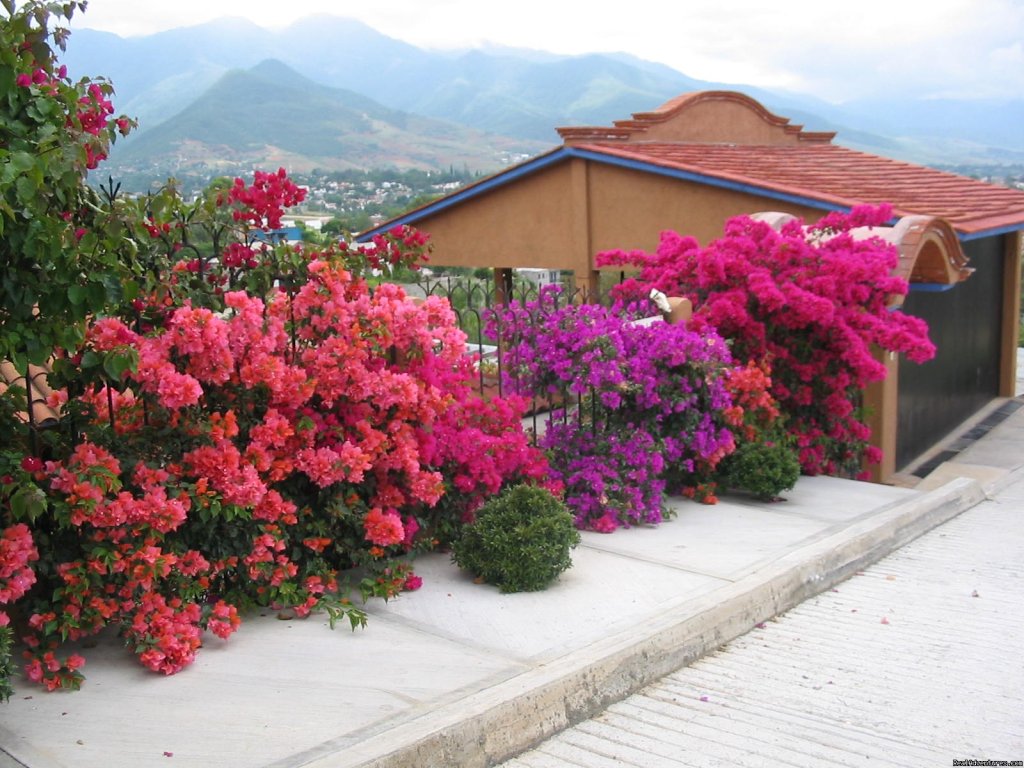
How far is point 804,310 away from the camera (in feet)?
27.3

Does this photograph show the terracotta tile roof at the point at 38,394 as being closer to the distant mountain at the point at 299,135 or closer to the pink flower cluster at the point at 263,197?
the pink flower cluster at the point at 263,197

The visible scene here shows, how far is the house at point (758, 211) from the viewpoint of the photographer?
1176 centimetres

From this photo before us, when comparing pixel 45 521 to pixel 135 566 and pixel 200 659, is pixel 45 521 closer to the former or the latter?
pixel 135 566

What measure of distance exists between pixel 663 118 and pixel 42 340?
1253 cm

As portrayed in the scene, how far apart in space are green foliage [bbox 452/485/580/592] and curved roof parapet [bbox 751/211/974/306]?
470cm

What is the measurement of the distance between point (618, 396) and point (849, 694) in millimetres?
2741

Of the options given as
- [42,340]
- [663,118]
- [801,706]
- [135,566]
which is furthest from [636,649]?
[663,118]

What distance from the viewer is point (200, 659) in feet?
14.2

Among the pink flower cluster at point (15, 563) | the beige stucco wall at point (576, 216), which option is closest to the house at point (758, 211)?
the beige stucco wall at point (576, 216)

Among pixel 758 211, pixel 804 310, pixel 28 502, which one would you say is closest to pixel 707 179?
pixel 758 211

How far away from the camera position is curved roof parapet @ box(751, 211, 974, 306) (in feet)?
30.8

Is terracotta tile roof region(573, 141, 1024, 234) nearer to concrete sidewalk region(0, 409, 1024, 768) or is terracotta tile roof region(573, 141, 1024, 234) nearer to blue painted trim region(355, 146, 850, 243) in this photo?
blue painted trim region(355, 146, 850, 243)

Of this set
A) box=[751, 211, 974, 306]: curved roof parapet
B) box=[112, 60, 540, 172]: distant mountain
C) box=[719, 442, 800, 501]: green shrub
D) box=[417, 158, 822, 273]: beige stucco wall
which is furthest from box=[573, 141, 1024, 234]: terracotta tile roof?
box=[112, 60, 540, 172]: distant mountain

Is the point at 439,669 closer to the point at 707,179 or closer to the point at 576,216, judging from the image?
the point at 707,179
